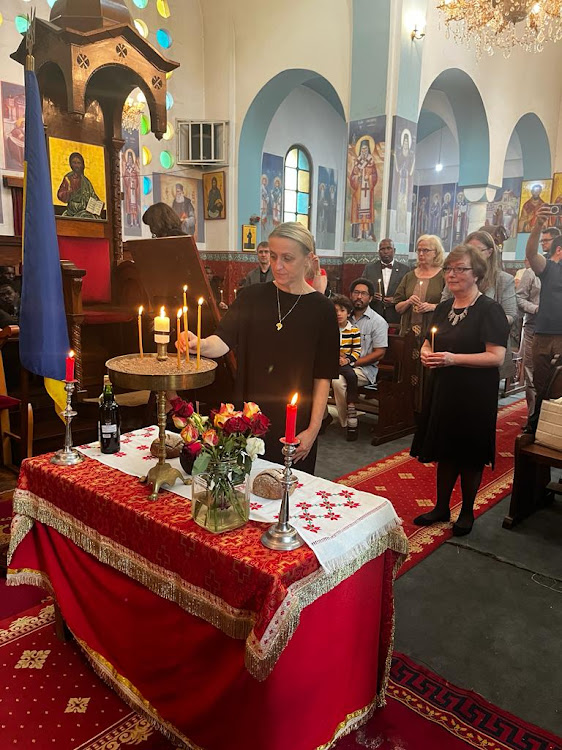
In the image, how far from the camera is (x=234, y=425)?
1.68 metres

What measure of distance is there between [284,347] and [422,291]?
3.66 metres

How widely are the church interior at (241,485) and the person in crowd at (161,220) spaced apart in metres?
0.02

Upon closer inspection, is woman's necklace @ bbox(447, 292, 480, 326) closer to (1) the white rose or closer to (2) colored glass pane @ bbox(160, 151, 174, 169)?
(1) the white rose

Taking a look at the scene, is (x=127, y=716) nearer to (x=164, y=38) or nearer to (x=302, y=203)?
(x=164, y=38)

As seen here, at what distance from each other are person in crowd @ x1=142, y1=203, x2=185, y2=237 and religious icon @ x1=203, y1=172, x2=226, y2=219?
6552mm

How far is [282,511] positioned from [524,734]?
1.32 m

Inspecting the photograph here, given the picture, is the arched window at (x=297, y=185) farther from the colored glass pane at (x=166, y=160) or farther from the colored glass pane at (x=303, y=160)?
the colored glass pane at (x=166, y=160)

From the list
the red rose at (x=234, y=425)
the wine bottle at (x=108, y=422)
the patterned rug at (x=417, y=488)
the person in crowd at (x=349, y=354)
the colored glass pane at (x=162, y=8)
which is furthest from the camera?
the colored glass pane at (x=162, y=8)

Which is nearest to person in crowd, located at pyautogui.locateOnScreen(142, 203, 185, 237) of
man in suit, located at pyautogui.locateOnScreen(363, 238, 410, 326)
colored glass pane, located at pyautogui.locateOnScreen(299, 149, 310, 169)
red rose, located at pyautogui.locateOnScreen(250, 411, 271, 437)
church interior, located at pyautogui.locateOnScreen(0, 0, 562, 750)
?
church interior, located at pyautogui.locateOnScreen(0, 0, 562, 750)

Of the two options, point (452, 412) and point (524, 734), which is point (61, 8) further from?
point (524, 734)

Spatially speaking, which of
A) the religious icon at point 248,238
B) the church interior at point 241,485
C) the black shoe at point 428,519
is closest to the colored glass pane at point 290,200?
the religious icon at point 248,238

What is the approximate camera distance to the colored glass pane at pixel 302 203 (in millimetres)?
13490

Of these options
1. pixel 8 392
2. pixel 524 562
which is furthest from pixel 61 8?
pixel 524 562

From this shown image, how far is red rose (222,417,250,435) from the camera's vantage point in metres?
1.67
